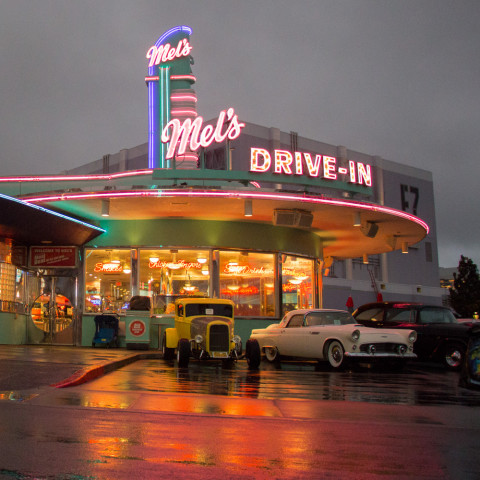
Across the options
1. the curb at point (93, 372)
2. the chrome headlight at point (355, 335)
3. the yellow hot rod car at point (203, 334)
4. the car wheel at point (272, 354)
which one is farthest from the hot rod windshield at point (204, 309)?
the chrome headlight at point (355, 335)

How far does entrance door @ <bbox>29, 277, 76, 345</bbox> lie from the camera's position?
835 inches

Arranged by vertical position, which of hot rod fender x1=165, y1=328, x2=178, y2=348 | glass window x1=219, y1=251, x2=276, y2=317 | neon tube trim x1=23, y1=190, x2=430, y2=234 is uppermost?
neon tube trim x1=23, y1=190, x2=430, y2=234

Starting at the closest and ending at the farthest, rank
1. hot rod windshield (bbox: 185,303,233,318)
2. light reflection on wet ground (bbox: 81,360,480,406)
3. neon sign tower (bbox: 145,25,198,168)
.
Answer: light reflection on wet ground (bbox: 81,360,480,406), hot rod windshield (bbox: 185,303,233,318), neon sign tower (bbox: 145,25,198,168)

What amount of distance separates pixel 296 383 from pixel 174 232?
1053 centimetres

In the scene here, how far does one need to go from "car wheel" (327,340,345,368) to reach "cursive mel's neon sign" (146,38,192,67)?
1515cm

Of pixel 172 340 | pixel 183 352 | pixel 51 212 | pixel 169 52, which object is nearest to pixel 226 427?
pixel 183 352

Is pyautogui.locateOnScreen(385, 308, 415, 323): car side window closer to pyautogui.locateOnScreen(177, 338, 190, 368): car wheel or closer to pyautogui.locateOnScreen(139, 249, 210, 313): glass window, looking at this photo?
pyautogui.locateOnScreen(177, 338, 190, 368): car wheel

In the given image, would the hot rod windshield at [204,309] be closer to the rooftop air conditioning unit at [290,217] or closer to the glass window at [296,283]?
the rooftop air conditioning unit at [290,217]

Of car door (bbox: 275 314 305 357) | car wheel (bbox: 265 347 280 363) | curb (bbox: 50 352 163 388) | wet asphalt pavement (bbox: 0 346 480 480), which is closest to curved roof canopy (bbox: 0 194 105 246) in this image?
curb (bbox: 50 352 163 388)

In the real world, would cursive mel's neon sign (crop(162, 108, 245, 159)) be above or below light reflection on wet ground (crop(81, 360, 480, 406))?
above

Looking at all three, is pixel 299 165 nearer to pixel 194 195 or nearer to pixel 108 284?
pixel 194 195

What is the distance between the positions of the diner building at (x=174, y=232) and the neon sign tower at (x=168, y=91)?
55 mm

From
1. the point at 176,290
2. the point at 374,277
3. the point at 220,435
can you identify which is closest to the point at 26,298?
the point at 176,290

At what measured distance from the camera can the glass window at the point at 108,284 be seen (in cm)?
2123
